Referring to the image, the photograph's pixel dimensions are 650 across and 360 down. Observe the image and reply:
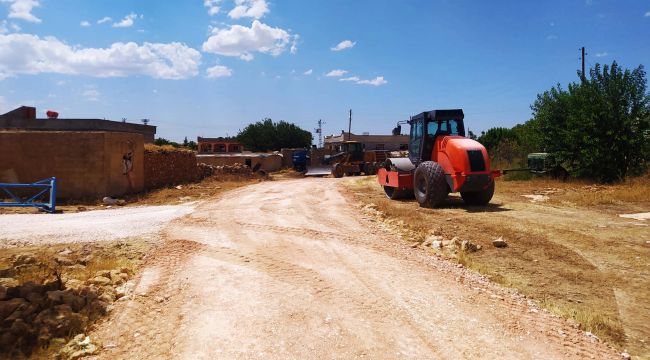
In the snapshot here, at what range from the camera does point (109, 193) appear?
16781 millimetres

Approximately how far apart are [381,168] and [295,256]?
956 cm

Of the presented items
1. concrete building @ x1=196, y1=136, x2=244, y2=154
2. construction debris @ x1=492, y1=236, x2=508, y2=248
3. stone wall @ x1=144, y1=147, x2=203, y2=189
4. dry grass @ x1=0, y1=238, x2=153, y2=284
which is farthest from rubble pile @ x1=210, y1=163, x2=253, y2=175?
concrete building @ x1=196, y1=136, x2=244, y2=154

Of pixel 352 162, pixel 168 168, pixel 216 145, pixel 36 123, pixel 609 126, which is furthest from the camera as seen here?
pixel 216 145

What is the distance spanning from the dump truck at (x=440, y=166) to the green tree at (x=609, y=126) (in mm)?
9441

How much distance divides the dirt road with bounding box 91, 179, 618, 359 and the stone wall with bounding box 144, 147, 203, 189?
44.6ft

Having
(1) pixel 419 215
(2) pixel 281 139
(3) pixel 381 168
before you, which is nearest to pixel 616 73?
(3) pixel 381 168

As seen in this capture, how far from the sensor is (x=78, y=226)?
31.5 ft

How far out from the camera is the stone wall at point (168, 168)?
20500 millimetres

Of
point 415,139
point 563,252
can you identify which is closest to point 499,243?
point 563,252

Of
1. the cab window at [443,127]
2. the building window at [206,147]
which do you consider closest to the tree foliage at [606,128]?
the cab window at [443,127]

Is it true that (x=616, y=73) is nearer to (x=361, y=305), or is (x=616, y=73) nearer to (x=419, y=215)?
(x=419, y=215)

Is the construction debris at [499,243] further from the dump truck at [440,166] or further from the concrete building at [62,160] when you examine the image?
the concrete building at [62,160]

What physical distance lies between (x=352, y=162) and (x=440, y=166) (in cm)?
2212

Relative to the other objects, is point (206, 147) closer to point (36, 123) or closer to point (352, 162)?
point (352, 162)
